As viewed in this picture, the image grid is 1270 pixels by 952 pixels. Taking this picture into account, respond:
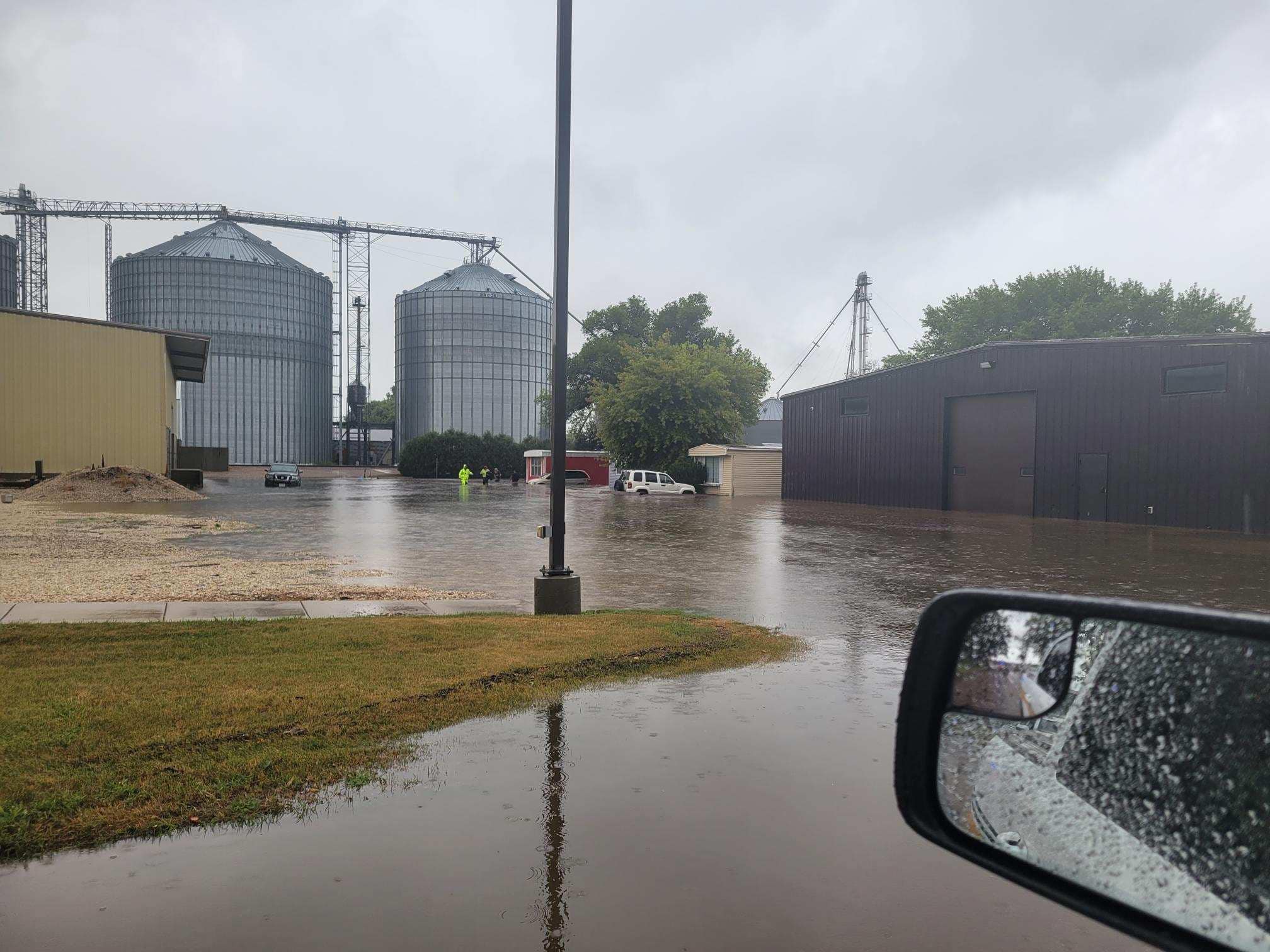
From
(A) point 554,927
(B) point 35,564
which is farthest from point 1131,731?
(B) point 35,564

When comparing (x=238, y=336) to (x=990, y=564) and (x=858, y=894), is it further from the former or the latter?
(x=858, y=894)

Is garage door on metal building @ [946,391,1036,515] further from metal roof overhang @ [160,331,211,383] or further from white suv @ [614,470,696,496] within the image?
metal roof overhang @ [160,331,211,383]

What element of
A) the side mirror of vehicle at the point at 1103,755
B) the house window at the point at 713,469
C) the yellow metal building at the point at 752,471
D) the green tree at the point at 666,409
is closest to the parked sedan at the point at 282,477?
the green tree at the point at 666,409

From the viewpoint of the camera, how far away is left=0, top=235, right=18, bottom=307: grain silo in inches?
3310

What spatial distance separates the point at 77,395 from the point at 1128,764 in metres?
46.2

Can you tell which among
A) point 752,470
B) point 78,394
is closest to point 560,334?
point 78,394

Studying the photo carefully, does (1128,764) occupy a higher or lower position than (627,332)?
lower

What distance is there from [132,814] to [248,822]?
1.68 feet

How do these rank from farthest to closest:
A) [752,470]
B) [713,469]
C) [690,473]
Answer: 1. [690,473]
2. [713,469]
3. [752,470]

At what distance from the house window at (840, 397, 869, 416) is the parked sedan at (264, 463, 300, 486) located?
3055 cm

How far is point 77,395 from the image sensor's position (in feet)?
133

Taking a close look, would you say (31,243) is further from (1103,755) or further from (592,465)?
(1103,755)

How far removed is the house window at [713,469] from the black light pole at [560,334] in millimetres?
44619

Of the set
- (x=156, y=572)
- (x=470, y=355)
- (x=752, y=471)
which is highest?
(x=470, y=355)
